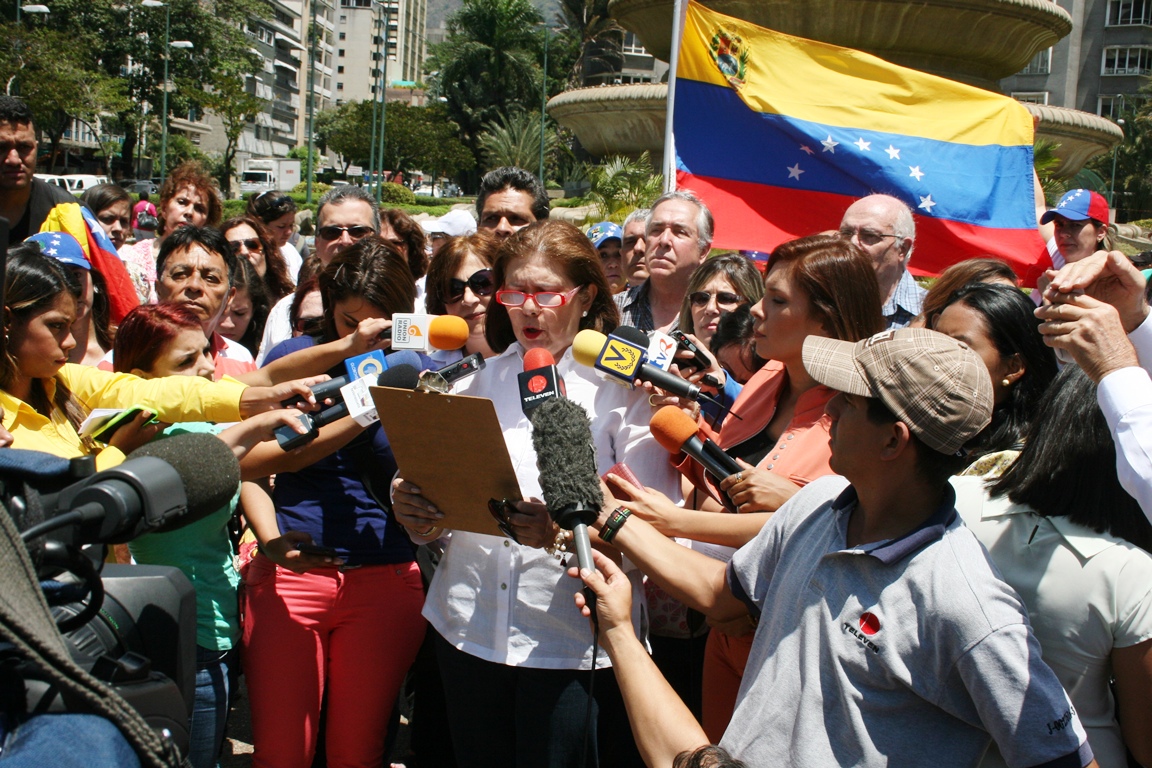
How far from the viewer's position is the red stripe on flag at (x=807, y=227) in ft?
21.5

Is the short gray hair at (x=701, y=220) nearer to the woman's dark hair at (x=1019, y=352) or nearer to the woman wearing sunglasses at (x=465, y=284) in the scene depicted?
the woman wearing sunglasses at (x=465, y=284)

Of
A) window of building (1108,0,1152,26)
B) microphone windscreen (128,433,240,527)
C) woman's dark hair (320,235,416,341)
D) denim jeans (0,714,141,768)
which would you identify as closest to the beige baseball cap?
microphone windscreen (128,433,240,527)

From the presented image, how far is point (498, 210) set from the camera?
5.91m

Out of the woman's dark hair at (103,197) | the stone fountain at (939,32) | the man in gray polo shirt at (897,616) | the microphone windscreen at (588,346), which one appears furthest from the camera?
the stone fountain at (939,32)

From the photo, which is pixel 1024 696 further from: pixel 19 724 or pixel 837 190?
pixel 837 190

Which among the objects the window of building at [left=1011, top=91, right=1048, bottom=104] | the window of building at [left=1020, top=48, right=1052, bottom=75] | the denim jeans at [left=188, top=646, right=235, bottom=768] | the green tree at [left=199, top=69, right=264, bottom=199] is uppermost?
the window of building at [left=1020, top=48, right=1052, bottom=75]

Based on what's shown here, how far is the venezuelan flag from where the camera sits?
6.61m

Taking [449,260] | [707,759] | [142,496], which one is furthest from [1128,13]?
[142,496]

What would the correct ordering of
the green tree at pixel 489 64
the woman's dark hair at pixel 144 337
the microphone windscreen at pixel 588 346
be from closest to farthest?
the microphone windscreen at pixel 588 346 < the woman's dark hair at pixel 144 337 < the green tree at pixel 489 64

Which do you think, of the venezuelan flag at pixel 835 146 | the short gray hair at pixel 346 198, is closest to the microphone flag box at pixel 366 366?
the short gray hair at pixel 346 198

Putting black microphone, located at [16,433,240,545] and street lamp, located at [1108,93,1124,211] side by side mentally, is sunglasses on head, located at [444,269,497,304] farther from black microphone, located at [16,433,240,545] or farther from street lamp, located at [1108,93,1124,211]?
street lamp, located at [1108,93,1124,211]

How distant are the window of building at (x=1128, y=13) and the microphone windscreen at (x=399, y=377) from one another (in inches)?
2564

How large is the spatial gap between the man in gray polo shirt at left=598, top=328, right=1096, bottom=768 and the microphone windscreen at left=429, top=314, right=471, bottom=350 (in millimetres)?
1510

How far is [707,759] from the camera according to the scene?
2.12 meters
